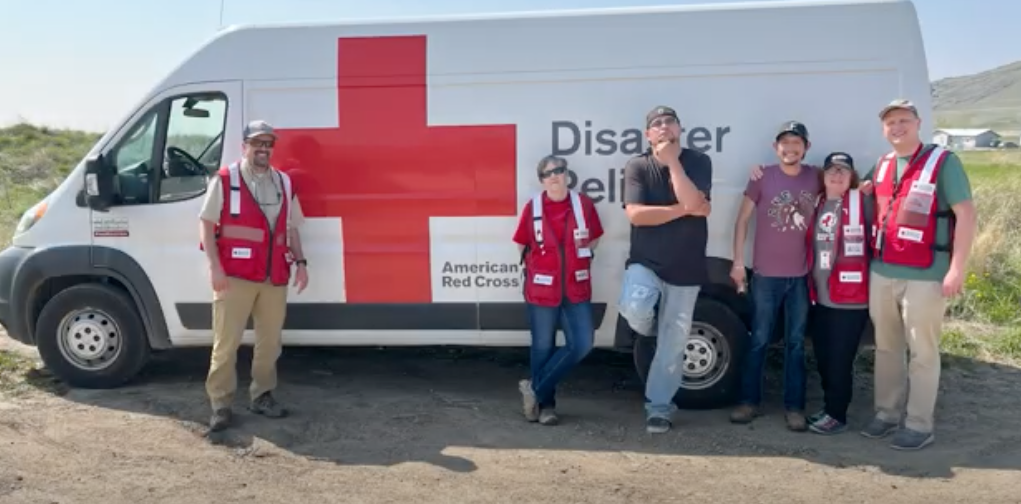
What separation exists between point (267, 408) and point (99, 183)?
180cm

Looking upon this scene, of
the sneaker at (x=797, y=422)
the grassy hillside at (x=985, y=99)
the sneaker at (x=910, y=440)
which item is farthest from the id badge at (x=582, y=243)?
the grassy hillside at (x=985, y=99)

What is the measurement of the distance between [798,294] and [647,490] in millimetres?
1575

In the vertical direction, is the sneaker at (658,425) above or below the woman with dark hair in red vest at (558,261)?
below

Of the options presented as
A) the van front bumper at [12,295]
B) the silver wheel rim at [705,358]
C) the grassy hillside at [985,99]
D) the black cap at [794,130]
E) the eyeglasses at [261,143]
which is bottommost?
the silver wheel rim at [705,358]

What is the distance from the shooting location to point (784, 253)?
16.7 ft

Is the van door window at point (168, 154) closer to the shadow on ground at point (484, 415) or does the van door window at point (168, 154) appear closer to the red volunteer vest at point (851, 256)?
the shadow on ground at point (484, 415)

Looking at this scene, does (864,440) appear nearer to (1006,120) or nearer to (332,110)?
(332,110)

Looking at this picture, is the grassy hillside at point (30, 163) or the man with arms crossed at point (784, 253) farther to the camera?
the grassy hillside at point (30, 163)

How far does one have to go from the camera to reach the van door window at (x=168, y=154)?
5656 mm

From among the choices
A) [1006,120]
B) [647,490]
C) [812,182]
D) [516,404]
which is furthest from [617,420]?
[1006,120]

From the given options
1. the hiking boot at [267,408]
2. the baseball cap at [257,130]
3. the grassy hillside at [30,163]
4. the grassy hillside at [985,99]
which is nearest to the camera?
the baseball cap at [257,130]

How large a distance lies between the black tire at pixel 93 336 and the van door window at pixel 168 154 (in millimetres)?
696

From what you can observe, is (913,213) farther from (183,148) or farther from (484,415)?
(183,148)

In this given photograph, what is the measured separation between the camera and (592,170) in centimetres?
543
